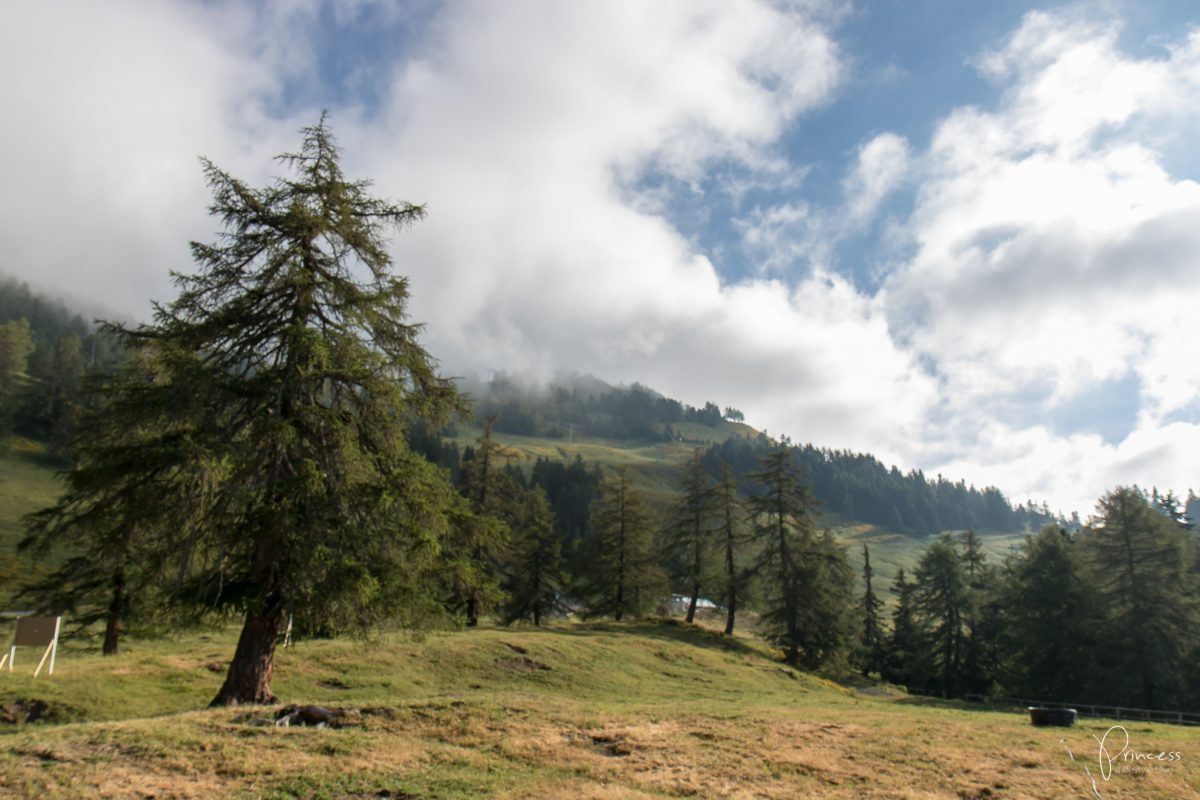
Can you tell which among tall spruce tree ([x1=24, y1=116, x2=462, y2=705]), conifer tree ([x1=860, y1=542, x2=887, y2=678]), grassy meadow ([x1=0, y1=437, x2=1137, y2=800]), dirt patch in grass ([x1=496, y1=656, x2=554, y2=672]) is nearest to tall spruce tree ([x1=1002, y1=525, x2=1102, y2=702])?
conifer tree ([x1=860, y1=542, x2=887, y2=678])

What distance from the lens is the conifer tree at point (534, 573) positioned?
176 feet

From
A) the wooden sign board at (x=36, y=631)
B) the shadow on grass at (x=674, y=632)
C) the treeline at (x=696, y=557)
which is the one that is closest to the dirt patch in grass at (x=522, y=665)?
the shadow on grass at (x=674, y=632)

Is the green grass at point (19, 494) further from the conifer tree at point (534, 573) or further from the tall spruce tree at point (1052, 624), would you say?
the tall spruce tree at point (1052, 624)

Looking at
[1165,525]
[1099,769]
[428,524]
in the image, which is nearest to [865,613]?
[1165,525]

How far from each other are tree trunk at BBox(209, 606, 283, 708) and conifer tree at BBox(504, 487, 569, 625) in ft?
124

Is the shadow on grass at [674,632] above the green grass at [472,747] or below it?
below

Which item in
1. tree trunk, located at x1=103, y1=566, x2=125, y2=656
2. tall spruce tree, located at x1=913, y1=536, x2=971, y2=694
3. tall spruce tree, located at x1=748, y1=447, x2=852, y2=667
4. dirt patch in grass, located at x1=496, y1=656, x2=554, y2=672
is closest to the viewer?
tree trunk, located at x1=103, y1=566, x2=125, y2=656

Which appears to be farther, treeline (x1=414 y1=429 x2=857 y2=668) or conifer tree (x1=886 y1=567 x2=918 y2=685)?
conifer tree (x1=886 y1=567 x2=918 y2=685)

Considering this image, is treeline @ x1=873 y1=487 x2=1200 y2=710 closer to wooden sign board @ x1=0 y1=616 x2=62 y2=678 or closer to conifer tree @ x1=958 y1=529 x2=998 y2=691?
conifer tree @ x1=958 y1=529 x2=998 y2=691

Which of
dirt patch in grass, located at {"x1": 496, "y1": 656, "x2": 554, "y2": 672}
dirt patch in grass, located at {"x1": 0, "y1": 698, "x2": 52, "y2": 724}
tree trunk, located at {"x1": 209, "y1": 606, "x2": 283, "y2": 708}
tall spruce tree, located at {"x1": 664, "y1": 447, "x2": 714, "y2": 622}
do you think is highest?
tall spruce tree, located at {"x1": 664, "y1": 447, "x2": 714, "y2": 622}

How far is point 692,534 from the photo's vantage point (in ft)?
181

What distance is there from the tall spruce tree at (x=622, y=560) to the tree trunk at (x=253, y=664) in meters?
39.8

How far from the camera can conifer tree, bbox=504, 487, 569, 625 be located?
5356 centimetres

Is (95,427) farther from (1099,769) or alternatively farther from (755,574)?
(755,574)
